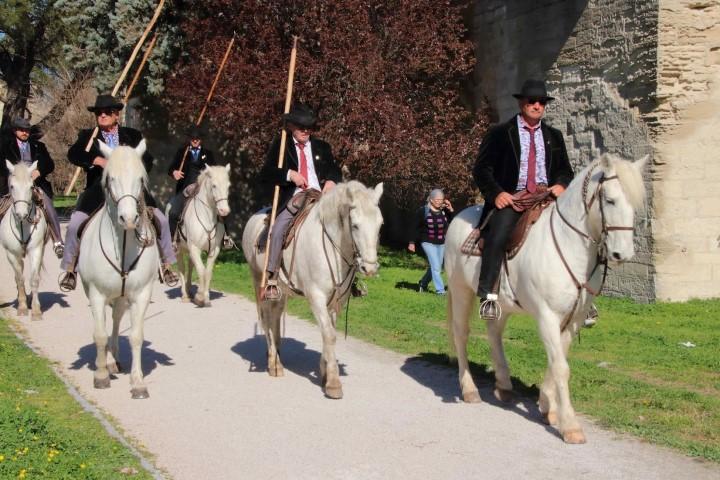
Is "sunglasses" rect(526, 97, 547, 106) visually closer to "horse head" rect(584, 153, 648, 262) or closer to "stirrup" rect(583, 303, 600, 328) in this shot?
"horse head" rect(584, 153, 648, 262)

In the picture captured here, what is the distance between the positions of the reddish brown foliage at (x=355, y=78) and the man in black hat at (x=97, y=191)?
29.8 feet

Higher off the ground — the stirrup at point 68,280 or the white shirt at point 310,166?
the white shirt at point 310,166

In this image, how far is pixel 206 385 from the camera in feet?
30.0

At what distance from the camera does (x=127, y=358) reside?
10.6m

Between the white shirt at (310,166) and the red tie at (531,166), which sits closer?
the red tie at (531,166)

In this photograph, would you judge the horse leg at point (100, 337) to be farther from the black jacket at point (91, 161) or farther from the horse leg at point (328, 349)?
the horse leg at point (328, 349)

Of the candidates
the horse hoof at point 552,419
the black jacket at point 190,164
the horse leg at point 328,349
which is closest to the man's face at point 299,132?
the horse leg at point 328,349

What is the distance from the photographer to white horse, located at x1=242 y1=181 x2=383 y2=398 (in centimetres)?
801

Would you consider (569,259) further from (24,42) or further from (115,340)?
(24,42)

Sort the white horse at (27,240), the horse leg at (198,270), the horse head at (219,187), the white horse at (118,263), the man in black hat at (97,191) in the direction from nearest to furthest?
1. the white horse at (118,263)
2. the man in black hat at (97,191)
3. the white horse at (27,240)
4. the horse head at (219,187)
5. the horse leg at (198,270)

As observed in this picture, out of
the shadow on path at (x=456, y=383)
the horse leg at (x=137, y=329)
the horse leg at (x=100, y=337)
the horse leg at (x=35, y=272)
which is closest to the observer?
the shadow on path at (x=456, y=383)

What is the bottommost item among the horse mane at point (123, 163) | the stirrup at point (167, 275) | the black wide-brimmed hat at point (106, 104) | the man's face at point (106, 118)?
the stirrup at point (167, 275)

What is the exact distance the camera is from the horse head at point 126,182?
808cm

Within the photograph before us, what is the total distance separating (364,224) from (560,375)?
2.20m
